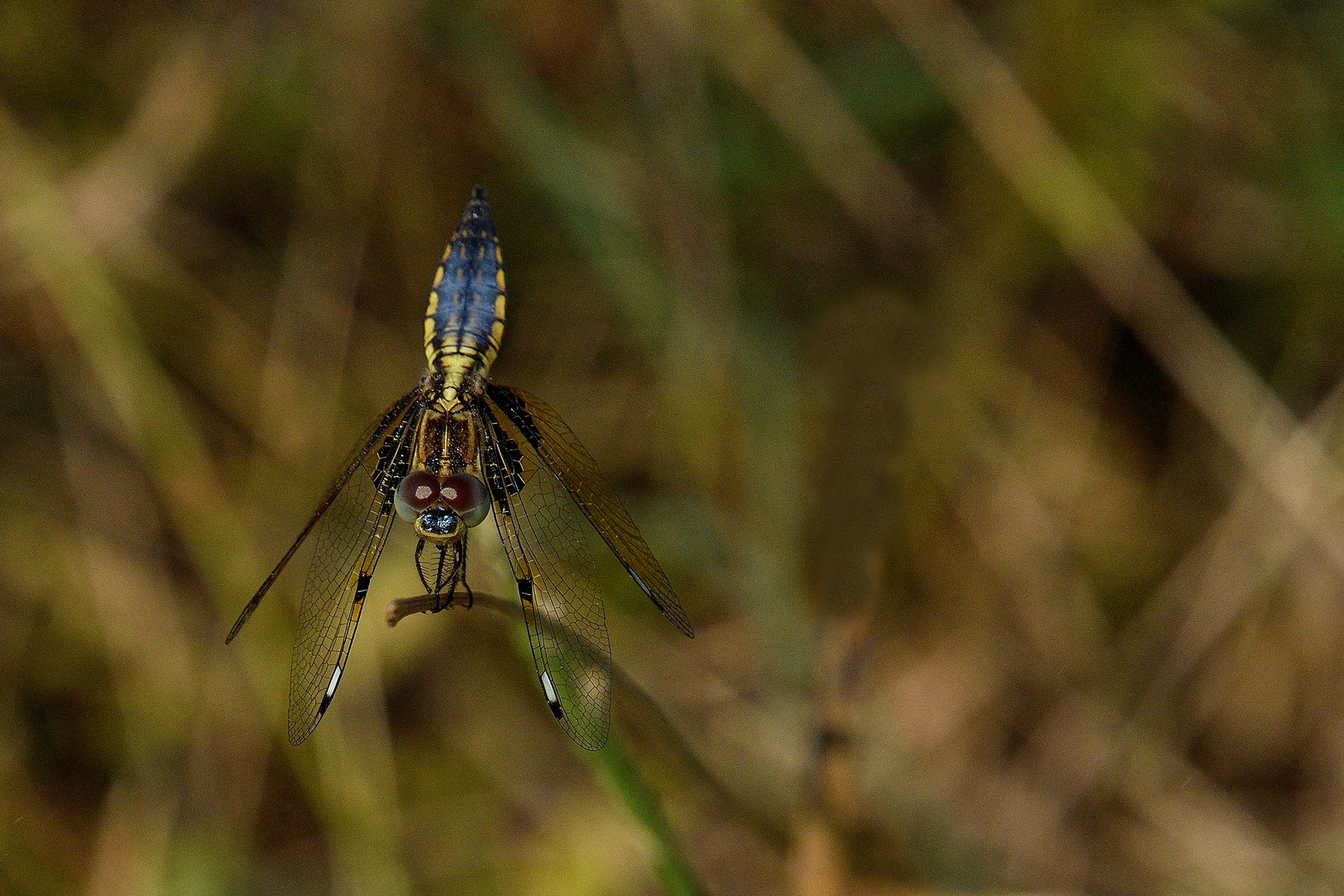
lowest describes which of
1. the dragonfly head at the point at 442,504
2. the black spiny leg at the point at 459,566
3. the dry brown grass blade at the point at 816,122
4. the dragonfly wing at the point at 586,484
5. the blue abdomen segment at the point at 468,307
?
the black spiny leg at the point at 459,566

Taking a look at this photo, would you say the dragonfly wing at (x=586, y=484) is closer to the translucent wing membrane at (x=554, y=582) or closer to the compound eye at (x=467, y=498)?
the translucent wing membrane at (x=554, y=582)

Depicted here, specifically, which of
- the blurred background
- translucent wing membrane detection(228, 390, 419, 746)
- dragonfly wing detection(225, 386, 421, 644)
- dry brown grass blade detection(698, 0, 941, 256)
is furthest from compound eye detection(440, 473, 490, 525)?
dry brown grass blade detection(698, 0, 941, 256)

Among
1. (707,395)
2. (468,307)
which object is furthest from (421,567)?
(707,395)

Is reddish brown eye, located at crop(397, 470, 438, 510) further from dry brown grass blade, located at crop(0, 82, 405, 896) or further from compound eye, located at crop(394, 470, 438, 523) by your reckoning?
dry brown grass blade, located at crop(0, 82, 405, 896)

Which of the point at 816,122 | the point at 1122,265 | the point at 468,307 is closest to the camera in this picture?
the point at 468,307

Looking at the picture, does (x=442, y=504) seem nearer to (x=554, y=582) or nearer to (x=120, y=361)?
(x=554, y=582)

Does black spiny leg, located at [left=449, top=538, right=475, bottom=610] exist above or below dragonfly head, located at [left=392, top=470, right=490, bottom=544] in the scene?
below

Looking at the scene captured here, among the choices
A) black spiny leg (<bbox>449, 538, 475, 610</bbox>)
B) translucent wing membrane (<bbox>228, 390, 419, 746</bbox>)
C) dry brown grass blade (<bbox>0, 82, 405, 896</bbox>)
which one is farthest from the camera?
dry brown grass blade (<bbox>0, 82, 405, 896</bbox>)

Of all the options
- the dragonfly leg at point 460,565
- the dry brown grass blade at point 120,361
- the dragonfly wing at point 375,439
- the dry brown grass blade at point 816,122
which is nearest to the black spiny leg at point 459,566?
the dragonfly leg at point 460,565
